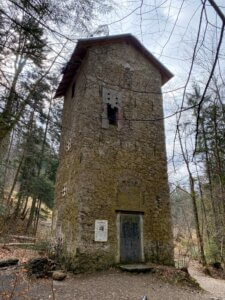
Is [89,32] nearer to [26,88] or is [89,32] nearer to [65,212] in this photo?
→ [26,88]

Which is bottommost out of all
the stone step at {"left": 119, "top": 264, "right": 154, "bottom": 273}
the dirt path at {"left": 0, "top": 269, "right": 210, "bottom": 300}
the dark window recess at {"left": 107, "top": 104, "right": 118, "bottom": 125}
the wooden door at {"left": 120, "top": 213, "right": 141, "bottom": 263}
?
the dirt path at {"left": 0, "top": 269, "right": 210, "bottom": 300}

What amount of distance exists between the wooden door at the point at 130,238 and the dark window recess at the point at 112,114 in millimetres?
3722

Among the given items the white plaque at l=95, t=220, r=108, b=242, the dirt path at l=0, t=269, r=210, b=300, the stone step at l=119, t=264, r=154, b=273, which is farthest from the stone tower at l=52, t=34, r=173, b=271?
the dirt path at l=0, t=269, r=210, b=300

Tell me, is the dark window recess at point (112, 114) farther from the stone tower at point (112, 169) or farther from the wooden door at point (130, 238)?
the wooden door at point (130, 238)

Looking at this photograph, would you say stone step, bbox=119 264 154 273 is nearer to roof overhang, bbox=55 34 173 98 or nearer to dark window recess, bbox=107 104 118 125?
dark window recess, bbox=107 104 118 125

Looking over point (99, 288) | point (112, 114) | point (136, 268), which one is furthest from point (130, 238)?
point (112, 114)

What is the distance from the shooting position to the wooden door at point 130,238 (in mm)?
8227

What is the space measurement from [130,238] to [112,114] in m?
4.89

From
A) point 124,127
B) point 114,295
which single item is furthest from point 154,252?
point 124,127

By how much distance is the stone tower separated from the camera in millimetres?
8023

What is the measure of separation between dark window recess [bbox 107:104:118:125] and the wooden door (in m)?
3.72

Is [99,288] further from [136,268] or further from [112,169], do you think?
[112,169]

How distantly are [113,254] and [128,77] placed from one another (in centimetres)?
733

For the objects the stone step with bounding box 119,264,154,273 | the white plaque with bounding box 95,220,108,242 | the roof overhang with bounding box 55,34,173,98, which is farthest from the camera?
the roof overhang with bounding box 55,34,173,98
